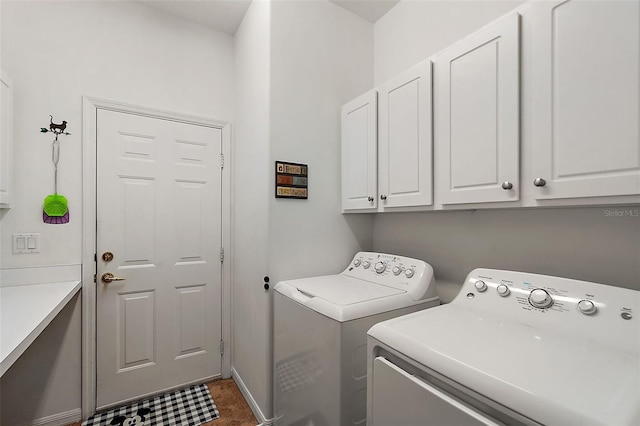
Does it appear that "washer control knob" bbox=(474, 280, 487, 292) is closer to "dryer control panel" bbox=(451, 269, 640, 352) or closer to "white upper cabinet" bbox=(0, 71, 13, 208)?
"dryer control panel" bbox=(451, 269, 640, 352)

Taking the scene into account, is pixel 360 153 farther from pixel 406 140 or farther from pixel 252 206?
pixel 252 206

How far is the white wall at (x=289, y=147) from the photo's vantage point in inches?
70.6

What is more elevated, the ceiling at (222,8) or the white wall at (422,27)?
the ceiling at (222,8)

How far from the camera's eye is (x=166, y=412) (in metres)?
1.93

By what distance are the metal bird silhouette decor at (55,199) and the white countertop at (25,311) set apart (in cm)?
41

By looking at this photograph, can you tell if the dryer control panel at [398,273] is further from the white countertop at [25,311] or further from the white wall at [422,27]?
the white countertop at [25,311]

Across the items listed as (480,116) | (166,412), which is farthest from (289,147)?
(166,412)

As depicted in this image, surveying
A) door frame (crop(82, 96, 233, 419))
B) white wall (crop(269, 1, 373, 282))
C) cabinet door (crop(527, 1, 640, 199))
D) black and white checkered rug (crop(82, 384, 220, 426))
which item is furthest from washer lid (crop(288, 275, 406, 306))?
door frame (crop(82, 96, 233, 419))

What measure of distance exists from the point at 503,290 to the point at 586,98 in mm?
724

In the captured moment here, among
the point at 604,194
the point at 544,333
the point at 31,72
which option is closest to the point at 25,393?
the point at 31,72

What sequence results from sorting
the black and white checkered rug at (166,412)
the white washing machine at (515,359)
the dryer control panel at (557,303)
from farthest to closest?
the black and white checkered rug at (166,412), the dryer control panel at (557,303), the white washing machine at (515,359)

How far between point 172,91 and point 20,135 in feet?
3.06

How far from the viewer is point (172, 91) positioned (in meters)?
2.18

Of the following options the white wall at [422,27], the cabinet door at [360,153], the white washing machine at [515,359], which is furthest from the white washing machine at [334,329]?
the white wall at [422,27]
